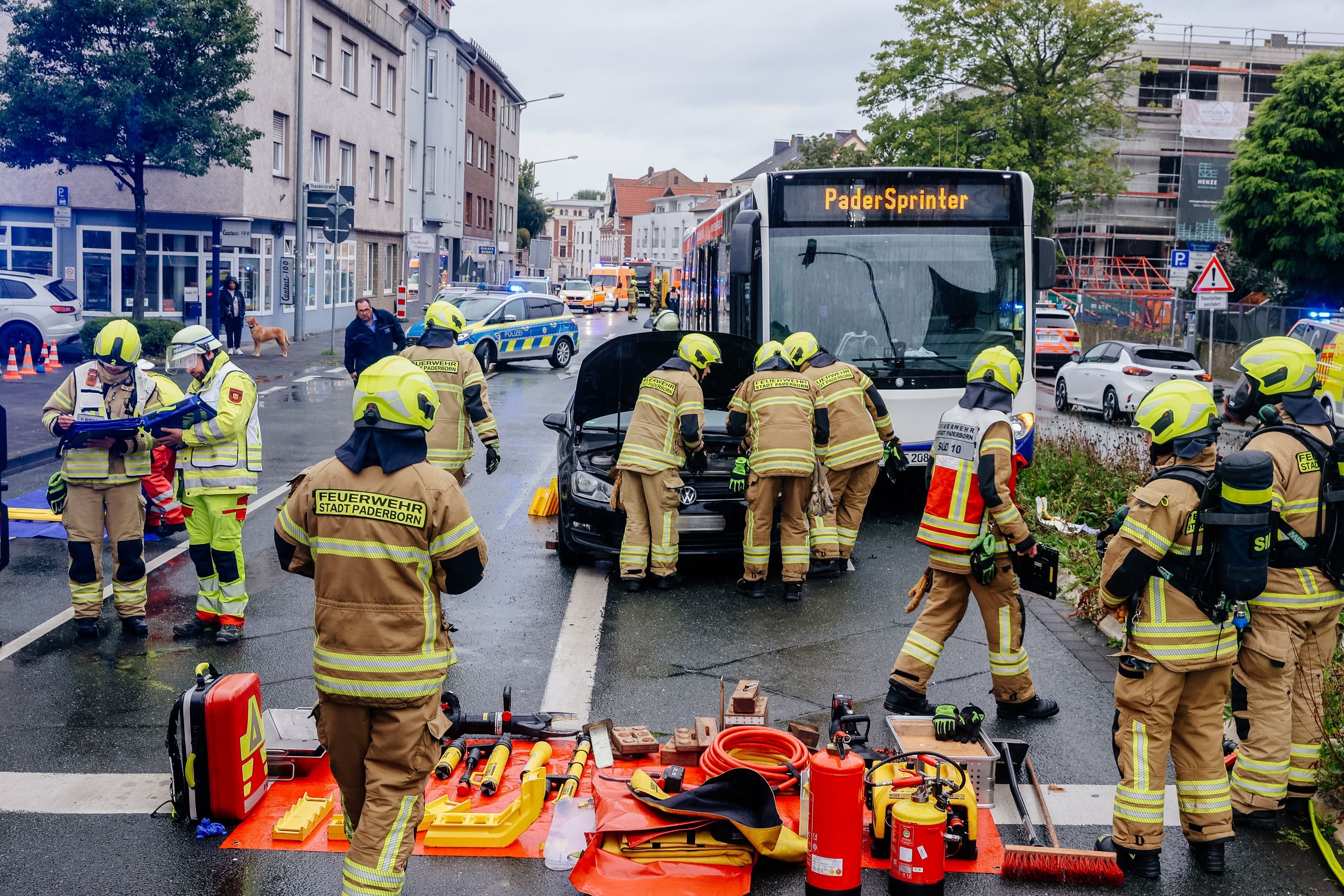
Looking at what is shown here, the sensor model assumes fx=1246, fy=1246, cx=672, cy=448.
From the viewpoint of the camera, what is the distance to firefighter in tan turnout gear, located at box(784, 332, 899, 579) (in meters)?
9.20

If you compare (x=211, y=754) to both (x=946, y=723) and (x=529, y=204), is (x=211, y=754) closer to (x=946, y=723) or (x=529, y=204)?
(x=946, y=723)

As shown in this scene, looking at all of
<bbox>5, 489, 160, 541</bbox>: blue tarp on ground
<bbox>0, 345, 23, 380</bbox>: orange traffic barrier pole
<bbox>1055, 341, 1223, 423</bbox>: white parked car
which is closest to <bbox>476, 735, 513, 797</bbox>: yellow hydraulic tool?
<bbox>5, 489, 160, 541</bbox>: blue tarp on ground

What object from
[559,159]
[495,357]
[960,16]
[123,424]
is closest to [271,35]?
[495,357]

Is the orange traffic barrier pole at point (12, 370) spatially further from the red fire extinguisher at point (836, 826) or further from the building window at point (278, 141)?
the red fire extinguisher at point (836, 826)

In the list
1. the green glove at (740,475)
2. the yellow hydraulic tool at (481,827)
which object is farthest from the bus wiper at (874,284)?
the yellow hydraulic tool at (481,827)

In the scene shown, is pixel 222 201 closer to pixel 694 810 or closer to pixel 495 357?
pixel 495 357

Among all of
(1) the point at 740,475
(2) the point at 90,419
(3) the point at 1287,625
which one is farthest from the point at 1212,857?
(2) the point at 90,419

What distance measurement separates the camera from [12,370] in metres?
20.7

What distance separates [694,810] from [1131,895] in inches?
64.4

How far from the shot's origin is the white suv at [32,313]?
22453 mm

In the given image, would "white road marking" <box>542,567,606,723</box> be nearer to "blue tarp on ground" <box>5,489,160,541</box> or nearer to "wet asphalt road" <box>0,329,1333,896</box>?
"wet asphalt road" <box>0,329,1333,896</box>

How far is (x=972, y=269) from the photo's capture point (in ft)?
37.1

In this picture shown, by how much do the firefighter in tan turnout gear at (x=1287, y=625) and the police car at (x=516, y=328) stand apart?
2091cm

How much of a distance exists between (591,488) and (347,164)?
31978 mm
